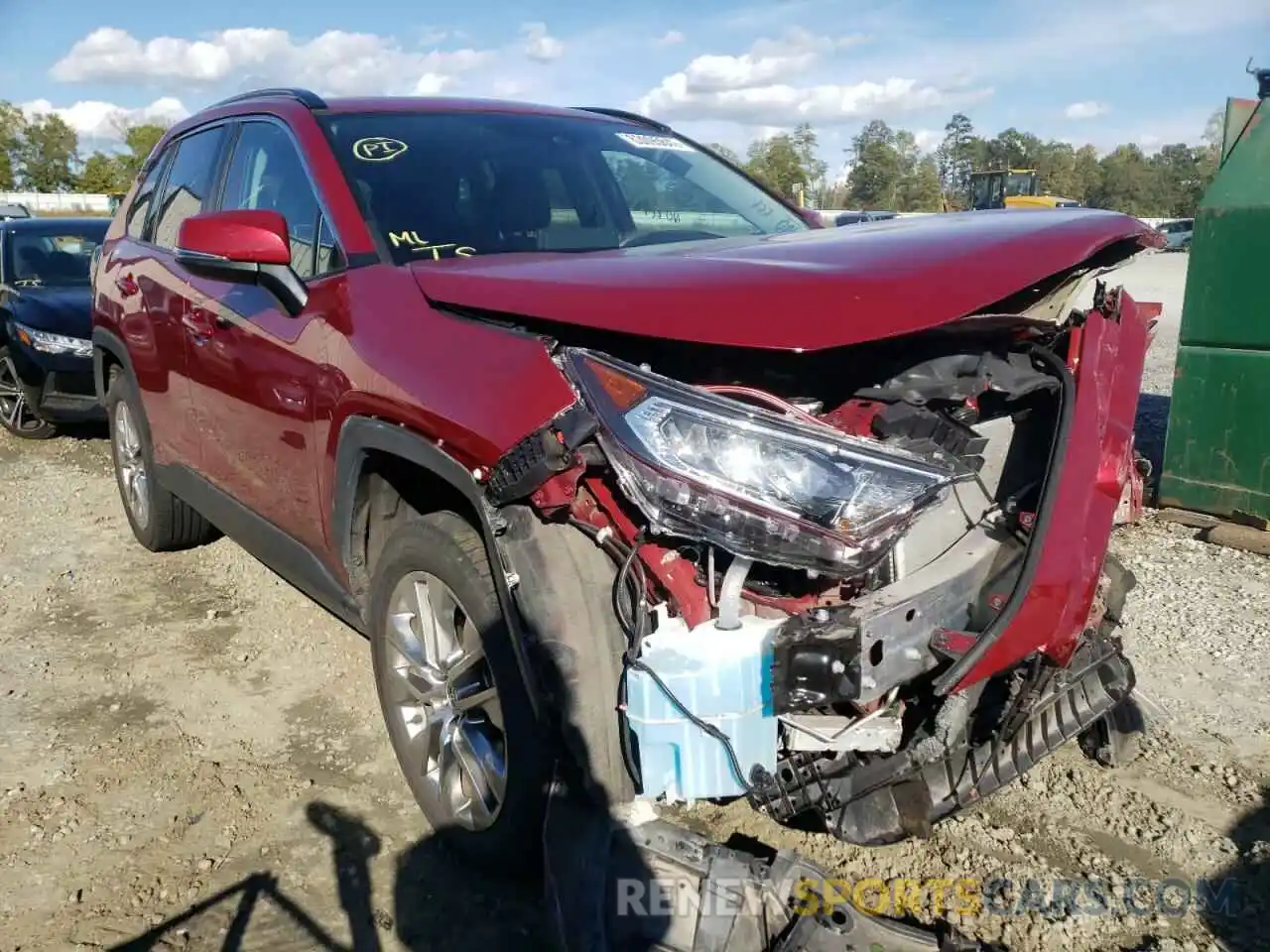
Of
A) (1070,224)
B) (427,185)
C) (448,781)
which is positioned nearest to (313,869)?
(448,781)

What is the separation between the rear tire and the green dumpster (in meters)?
5.00

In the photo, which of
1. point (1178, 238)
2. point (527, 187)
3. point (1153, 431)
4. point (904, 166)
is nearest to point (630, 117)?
point (527, 187)

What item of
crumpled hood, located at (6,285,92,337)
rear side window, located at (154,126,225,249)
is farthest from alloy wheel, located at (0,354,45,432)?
rear side window, located at (154,126,225,249)

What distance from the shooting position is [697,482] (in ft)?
5.85

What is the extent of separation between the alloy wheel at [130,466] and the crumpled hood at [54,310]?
2.73 metres

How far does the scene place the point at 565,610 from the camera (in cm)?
198

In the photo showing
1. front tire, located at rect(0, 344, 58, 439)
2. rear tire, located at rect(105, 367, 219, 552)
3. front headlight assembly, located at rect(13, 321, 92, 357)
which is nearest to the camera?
rear tire, located at rect(105, 367, 219, 552)

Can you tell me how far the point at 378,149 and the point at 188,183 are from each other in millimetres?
1580

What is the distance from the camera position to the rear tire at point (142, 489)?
184 inches

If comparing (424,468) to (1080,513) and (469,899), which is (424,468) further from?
(1080,513)

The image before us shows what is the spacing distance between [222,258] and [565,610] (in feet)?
5.47

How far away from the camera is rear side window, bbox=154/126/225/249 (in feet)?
12.9

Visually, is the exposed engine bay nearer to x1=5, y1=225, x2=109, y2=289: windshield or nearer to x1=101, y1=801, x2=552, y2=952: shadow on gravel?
x1=101, y1=801, x2=552, y2=952: shadow on gravel

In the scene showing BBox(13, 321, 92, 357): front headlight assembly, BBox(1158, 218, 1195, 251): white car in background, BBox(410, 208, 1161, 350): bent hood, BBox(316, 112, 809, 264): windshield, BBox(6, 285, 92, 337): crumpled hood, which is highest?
BBox(316, 112, 809, 264): windshield
